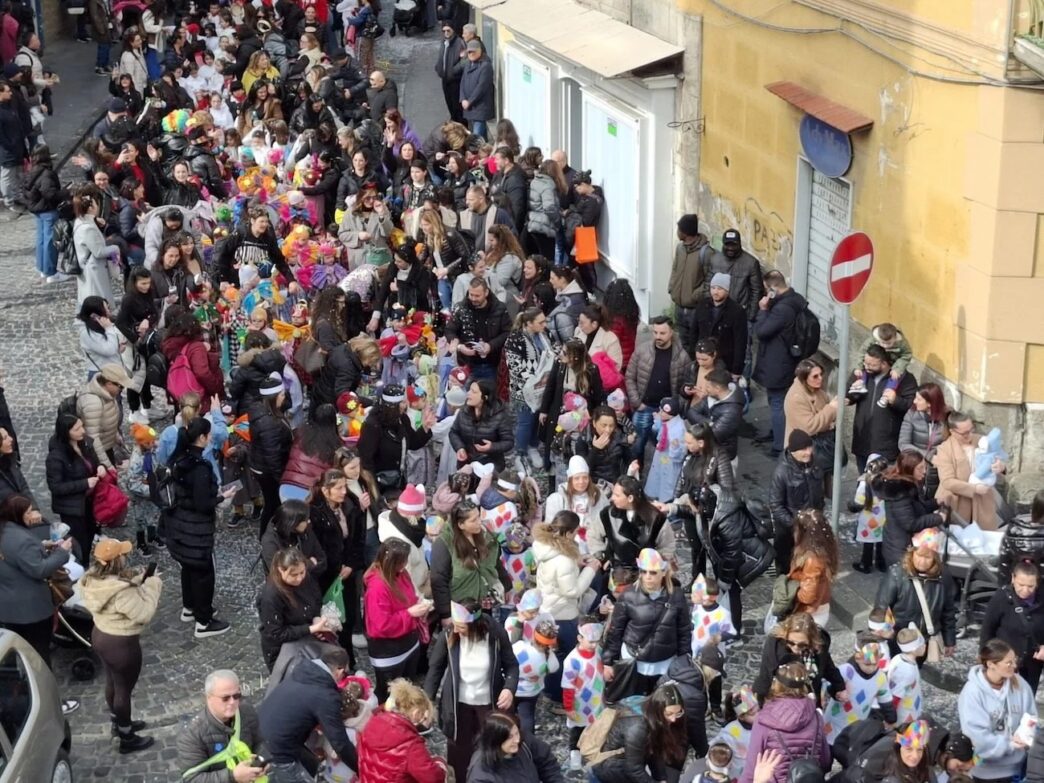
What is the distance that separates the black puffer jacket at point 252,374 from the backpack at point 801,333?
4.45m

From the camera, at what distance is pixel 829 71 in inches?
621

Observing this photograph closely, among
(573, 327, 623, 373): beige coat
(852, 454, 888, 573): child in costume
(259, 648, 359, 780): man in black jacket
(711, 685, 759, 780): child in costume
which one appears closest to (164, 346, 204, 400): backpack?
(573, 327, 623, 373): beige coat

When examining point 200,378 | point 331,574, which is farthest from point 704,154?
point 331,574

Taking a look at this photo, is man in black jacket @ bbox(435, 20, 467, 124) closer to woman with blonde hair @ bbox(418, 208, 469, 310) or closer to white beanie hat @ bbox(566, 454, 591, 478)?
woman with blonde hair @ bbox(418, 208, 469, 310)

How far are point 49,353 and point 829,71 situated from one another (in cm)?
881

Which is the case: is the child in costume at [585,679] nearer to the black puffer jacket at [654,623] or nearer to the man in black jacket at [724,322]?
the black puffer jacket at [654,623]

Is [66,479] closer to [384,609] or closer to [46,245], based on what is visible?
[384,609]

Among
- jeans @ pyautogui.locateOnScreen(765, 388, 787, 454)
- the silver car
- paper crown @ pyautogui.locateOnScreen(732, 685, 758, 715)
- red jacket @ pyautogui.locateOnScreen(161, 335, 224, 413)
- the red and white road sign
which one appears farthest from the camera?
jeans @ pyautogui.locateOnScreen(765, 388, 787, 454)

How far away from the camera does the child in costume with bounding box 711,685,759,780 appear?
9.62m

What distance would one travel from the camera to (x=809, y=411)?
44.7 ft

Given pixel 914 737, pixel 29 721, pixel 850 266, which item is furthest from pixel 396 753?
pixel 850 266

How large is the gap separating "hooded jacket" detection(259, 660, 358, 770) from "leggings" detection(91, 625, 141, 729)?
1570mm

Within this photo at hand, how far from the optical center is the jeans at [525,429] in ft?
49.1

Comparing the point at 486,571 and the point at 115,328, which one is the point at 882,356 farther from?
the point at 115,328
